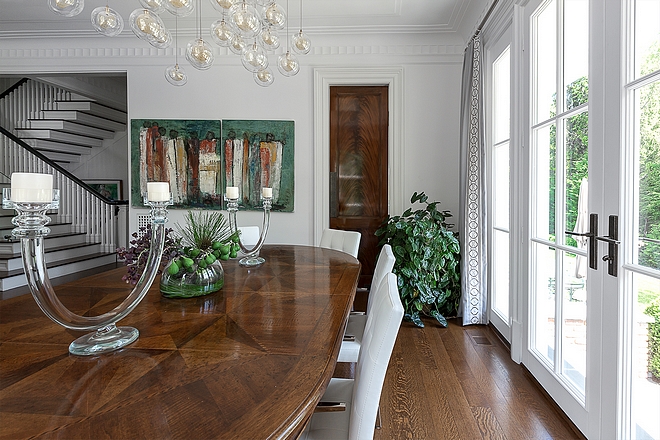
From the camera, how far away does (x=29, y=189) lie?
79 cm

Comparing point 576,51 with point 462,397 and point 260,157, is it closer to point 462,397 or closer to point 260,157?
point 462,397

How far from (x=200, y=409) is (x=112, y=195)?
25.9ft

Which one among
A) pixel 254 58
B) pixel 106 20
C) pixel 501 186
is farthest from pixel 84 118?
pixel 501 186

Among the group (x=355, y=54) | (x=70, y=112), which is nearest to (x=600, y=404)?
(x=355, y=54)

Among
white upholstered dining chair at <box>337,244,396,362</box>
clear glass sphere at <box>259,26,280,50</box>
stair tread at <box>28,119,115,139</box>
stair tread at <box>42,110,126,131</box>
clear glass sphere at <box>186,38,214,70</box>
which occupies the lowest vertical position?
white upholstered dining chair at <box>337,244,396,362</box>

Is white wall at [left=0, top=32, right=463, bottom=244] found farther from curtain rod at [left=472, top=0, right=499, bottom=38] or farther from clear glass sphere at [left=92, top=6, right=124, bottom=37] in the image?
clear glass sphere at [left=92, top=6, right=124, bottom=37]

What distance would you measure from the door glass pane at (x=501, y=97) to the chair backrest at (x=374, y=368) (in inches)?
105

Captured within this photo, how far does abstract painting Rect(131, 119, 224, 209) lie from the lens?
4.37 m

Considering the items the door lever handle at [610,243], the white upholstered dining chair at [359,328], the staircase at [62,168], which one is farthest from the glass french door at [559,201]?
the staircase at [62,168]

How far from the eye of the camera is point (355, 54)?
14.1ft

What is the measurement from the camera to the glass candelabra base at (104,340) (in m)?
0.98

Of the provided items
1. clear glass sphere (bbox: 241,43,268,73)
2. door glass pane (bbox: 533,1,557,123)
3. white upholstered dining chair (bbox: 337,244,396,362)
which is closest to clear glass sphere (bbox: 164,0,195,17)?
clear glass sphere (bbox: 241,43,268,73)

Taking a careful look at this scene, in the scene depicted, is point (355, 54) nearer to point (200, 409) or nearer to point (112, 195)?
point (200, 409)

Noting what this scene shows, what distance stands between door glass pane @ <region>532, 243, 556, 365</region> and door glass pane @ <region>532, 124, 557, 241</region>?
0.11m
